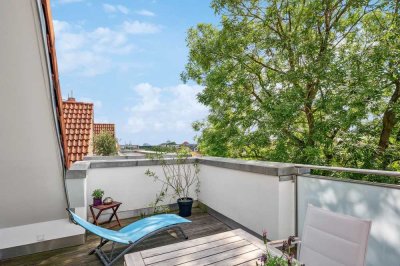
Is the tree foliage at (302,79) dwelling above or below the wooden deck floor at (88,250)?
above

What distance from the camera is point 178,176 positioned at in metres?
5.19

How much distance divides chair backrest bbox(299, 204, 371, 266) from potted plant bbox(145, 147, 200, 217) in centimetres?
323

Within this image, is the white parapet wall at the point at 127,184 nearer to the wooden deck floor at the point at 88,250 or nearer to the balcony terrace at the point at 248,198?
the balcony terrace at the point at 248,198

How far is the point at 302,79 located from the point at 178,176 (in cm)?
444

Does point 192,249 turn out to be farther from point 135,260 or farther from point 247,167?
point 247,167

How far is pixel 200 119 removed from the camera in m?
10.0

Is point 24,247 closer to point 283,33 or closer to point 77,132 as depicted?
point 77,132

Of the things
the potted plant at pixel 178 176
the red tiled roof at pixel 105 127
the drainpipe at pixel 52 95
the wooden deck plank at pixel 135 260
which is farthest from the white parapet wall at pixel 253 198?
the red tiled roof at pixel 105 127

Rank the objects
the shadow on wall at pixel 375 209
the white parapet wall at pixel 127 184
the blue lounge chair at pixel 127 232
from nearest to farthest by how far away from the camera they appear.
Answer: the shadow on wall at pixel 375 209, the blue lounge chair at pixel 127 232, the white parapet wall at pixel 127 184

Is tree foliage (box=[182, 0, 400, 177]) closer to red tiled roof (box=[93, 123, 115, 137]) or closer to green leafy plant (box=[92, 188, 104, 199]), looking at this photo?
green leafy plant (box=[92, 188, 104, 199])

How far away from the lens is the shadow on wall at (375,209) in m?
2.03

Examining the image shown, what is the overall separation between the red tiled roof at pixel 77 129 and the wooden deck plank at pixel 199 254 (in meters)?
4.91

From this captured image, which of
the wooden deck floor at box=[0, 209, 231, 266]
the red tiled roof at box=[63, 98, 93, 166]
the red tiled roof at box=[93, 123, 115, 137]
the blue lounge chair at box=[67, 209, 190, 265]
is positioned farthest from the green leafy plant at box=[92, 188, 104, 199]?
the red tiled roof at box=[93, 123, 115, 137]

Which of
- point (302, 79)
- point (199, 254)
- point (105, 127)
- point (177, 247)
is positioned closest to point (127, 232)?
point (177, 247)
